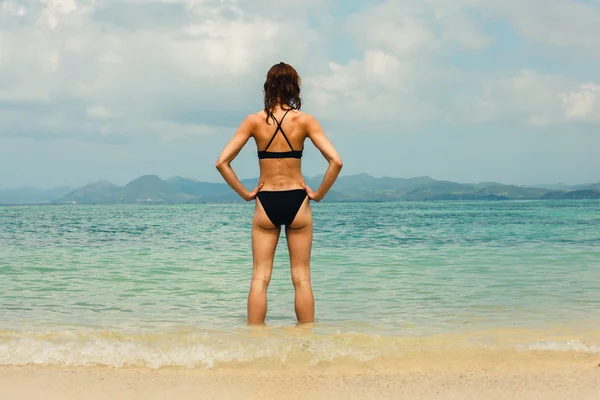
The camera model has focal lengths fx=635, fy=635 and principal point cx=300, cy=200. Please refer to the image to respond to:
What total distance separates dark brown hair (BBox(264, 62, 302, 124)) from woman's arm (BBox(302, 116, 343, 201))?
276 mm

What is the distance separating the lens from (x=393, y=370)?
5020 millimetres

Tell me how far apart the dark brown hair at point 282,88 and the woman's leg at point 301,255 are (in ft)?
3.36

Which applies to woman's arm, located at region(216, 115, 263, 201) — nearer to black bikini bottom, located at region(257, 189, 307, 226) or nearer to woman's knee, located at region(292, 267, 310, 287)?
black bikini bottom, located at region(257, 189, 307, 226)

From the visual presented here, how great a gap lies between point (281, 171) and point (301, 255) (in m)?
0.94

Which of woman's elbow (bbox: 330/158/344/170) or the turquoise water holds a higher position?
woman's elbow (bbox: 330/158/344/170)

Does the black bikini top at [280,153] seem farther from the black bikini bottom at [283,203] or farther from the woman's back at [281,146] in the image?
the black bikini bottom at [283,203]

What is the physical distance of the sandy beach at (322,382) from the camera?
14.3 ft

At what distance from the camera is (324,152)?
642 centimetres

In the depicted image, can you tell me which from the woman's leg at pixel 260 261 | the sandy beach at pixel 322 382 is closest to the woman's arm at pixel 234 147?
the woman's leg at pixel 260 261

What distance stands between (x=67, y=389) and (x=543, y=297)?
7.10 meters

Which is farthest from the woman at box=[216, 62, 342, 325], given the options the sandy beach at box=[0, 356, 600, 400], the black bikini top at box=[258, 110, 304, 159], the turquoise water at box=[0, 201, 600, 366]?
the sandy beach at box=[0, 356, 600, 400]

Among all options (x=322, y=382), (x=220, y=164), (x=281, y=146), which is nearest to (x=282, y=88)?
(x=281, y=146)

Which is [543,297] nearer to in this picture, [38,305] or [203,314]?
[203,314]

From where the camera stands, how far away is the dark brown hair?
21.0 feet
